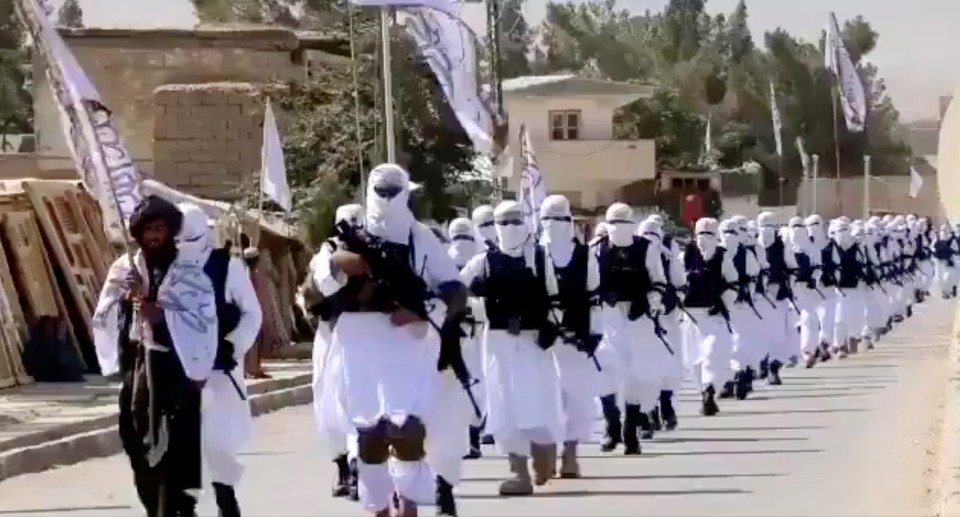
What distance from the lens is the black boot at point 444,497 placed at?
40.6 feet

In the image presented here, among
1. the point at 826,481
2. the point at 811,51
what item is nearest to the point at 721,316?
the point at 826,481

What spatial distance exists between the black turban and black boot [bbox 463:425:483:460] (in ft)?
19.7

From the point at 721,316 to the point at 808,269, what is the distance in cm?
752

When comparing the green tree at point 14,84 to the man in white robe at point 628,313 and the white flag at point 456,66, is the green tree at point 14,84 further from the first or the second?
the man in white robe at point 628,313

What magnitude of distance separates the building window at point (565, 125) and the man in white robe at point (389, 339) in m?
63.2

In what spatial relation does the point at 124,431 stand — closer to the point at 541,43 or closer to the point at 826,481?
the point at 826,481

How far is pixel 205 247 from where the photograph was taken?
10539 millimetres

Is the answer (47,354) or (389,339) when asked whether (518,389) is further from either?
(47,354)

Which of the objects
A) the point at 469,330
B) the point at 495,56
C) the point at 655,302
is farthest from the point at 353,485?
the point at 495,56

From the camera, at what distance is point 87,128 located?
1805 cm

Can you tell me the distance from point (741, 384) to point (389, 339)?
1275 centimetres

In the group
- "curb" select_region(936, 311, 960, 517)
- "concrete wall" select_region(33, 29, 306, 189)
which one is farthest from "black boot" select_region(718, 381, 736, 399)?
"concrete wall" select_region(33, 29, 306, 189)

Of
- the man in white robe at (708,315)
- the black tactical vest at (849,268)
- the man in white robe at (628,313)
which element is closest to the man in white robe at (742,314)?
the man in white robe at (708,315)

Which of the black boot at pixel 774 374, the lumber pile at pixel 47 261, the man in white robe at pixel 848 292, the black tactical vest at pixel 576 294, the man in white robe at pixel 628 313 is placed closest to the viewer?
the black tactical vest at pixel 576 294
